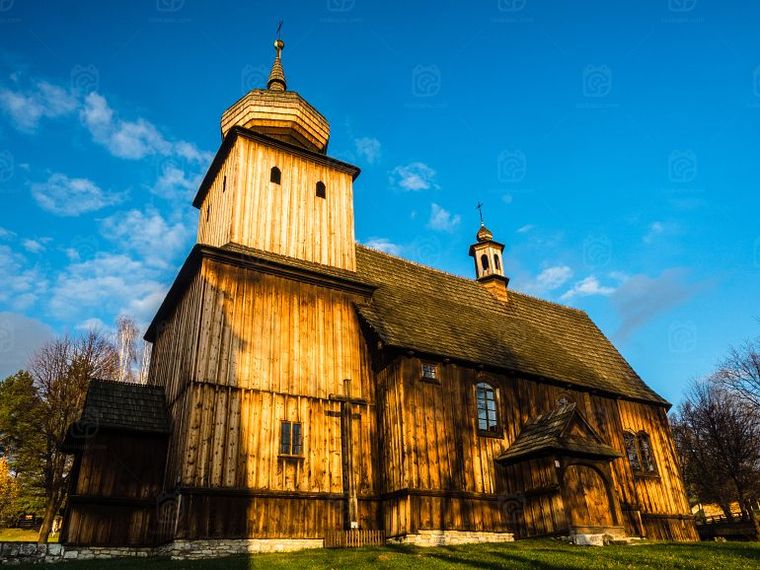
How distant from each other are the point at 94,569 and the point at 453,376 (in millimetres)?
11153

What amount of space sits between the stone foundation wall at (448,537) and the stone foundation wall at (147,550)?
2.85m

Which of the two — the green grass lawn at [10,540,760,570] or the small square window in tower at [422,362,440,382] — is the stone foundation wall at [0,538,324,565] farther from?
the small square window in tower at [422,362,440,382]

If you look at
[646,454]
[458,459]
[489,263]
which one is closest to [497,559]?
[458,459]

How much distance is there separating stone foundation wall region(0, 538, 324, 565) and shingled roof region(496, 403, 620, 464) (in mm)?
7322

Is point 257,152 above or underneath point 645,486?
above

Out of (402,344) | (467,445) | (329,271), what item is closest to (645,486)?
(467,445)

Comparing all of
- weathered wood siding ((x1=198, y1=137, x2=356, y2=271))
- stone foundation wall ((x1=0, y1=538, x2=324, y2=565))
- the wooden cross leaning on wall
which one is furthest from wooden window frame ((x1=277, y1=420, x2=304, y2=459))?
weathered wood siding ((x1=198, y1=137, x2=356, y2=271))

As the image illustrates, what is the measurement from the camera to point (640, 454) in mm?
23375

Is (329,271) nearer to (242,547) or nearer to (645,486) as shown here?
(242,547)

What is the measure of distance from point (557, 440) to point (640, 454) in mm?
8597

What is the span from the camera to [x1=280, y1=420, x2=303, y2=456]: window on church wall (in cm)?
1582

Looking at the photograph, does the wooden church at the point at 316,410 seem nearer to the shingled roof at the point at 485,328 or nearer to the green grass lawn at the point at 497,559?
the shingled roof at the point at 485,328

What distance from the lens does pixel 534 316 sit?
2792 cm

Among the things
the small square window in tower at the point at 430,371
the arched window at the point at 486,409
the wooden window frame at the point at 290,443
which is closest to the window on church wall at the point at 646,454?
the arched window at the point at 486,409
